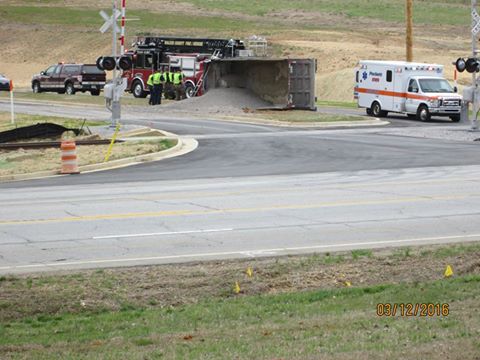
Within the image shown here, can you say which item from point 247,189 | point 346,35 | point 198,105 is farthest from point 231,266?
point 346,35

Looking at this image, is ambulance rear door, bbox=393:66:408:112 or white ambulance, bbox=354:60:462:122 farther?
ambulance rear door, bbox=393:66:408:112

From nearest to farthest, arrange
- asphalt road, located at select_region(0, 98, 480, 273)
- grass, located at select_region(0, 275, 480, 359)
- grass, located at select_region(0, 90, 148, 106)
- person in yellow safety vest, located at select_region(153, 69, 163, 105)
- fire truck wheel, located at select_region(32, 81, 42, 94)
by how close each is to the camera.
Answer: grass, located at select_region(0, 275, 480, 359)
asphalt road, located at select_region(0, 98, 480, 273)
person in yellow safety vest, located at select_region(153, 69, 163, 105)
grass, located at select_region(0, 90, 148, 106)
fire truck wheel, located at select_region(32, 81, 42, 94)

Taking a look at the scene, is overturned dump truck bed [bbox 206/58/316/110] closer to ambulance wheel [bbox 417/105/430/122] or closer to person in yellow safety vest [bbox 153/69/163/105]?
person in yellow safety vest [bbox 153/69/163/105]

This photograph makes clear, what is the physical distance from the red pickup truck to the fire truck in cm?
229

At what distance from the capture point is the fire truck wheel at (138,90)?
56562mm

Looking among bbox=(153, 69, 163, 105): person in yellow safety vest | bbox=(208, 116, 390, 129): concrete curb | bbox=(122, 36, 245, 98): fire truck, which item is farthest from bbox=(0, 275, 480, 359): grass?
bbox=(122, 36, 245, 98): fire truck

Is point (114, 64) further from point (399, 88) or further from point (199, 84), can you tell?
point (199, 84)

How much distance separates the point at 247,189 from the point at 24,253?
7935 mm

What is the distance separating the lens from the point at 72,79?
59.1m

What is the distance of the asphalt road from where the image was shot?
568 inches

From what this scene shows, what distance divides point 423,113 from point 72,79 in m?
23.2

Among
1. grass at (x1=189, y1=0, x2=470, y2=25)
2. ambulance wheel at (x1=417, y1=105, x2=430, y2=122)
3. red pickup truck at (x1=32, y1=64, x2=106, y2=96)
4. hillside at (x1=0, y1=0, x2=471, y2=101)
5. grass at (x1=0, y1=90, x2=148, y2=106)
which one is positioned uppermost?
grass at (x1=189, y1=0, x2=470, y2=25)

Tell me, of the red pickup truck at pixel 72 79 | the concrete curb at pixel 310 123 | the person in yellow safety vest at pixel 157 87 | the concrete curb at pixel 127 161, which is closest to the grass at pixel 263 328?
the concrete curb at pixel 127 161

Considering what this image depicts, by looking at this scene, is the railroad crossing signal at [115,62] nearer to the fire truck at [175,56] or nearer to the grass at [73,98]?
the grass at [73,98]
